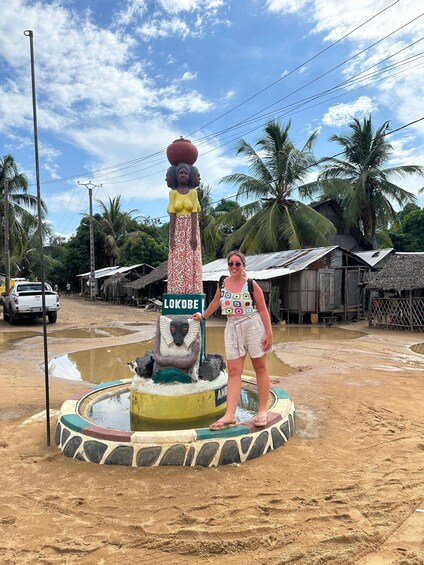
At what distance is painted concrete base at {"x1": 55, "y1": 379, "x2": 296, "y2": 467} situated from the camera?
167 inches

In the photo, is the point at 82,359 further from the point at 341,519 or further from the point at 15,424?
the point at 341,519

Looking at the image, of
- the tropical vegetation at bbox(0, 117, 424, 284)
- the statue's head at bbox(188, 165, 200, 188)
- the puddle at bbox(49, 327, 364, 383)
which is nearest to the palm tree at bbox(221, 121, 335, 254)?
the tropical vegetation at bbox(0, 117, 424, 284)

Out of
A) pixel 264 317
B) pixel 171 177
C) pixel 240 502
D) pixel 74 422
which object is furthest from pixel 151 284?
pixel 240 502

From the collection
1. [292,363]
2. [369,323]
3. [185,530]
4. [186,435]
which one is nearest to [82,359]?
[292,363]

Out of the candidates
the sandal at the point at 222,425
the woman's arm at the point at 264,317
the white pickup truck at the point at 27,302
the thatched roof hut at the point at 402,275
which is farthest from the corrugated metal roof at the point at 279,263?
the sandal at the point at 222,425

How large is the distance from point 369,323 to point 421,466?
15.0 m

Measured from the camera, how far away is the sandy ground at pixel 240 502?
2.94 metres

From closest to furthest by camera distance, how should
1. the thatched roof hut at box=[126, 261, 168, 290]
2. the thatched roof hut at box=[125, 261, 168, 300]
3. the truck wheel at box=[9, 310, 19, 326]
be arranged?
the truck wheel at box=[9, 310, 19, 326] → the thatched roof hut at box=[126, 261, 168, 290] → the thatched roof hut at box=[125, 261, 168, 300]

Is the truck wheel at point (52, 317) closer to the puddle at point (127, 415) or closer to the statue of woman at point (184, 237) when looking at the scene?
the puddle at point (127, 415)

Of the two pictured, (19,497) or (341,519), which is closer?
(341,519)

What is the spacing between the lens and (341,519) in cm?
330

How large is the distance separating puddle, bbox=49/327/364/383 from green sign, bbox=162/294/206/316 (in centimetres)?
350

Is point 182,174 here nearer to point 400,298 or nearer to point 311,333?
point 311,333

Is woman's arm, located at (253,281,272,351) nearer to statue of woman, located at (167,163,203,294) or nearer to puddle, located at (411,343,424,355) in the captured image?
statue of woman, located at (167,163,203,294)
